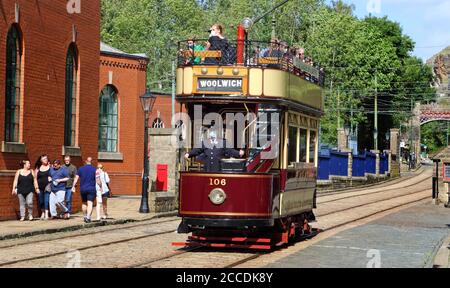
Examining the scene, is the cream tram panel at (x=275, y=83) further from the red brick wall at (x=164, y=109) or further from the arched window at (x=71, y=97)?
the red brick wall at (x=164, y=109)

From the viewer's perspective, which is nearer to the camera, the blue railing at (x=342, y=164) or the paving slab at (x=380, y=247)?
the paving slab at (x=380, y=247)

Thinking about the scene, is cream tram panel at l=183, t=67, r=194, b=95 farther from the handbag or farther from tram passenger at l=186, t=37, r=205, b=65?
the handbag

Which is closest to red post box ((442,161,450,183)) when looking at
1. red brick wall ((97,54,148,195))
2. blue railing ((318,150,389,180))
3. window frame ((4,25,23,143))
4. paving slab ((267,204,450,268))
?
paving slab ((267,204,450,268))

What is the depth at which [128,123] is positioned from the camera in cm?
4231

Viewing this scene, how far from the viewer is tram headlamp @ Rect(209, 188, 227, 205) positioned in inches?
659

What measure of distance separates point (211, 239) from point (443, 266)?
4.46 m

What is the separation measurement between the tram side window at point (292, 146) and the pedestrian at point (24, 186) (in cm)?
834

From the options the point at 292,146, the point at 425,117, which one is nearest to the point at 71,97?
the point at 292,146

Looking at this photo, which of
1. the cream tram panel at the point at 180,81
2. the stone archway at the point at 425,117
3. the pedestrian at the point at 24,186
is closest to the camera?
the cream tram panel at the point at 180,81

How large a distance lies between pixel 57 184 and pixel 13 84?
2977 mm

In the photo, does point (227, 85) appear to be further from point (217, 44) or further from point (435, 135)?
point (435, 135)

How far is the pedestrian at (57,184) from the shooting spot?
81.8 feet

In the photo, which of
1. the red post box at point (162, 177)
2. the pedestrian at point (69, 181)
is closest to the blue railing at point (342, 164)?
the red post box at point (162, 177)
